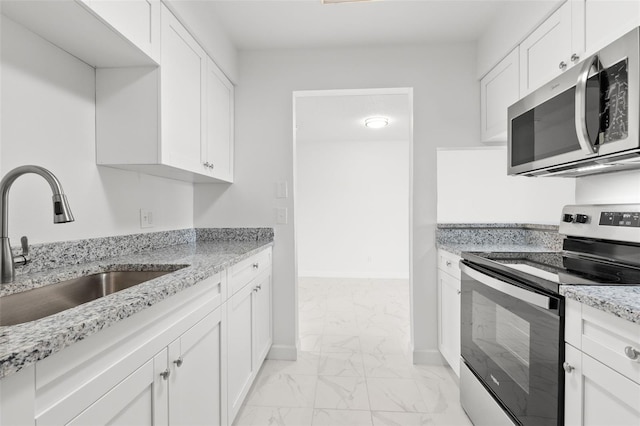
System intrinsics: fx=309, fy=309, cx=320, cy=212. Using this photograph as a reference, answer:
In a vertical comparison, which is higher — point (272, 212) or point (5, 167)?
point (5, 167)

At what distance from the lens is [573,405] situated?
0.98 meters

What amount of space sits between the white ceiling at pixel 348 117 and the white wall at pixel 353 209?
268mm

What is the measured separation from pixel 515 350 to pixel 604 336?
458mm

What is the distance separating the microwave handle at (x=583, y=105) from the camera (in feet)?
3.51

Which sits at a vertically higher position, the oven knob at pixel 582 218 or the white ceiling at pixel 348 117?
the white ceiling at pixel 348 117

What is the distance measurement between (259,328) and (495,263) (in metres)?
1.44

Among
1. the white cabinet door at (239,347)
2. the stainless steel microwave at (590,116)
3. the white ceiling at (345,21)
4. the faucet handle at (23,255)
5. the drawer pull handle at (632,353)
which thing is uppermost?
the white ceiling at (345,21)

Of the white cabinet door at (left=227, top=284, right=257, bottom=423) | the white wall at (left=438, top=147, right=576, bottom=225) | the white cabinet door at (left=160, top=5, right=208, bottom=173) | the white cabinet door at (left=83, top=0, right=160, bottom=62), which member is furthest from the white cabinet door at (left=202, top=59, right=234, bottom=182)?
the white wall at (left=438, top=147, right=576, bottom=225)

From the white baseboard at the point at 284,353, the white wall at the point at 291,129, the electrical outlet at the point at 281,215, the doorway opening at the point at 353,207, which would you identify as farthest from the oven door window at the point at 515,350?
the doorway opening at the point at 353,207

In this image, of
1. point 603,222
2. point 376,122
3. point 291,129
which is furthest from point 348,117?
point 603,222

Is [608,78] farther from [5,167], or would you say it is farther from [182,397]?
[5,167]

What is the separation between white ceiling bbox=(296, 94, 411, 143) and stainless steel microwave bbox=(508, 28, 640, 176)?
4.98ft

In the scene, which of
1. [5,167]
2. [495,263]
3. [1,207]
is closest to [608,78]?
[495,263]

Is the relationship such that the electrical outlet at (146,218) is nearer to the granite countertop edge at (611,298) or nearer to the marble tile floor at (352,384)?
the marble tile floor at (352,384)
